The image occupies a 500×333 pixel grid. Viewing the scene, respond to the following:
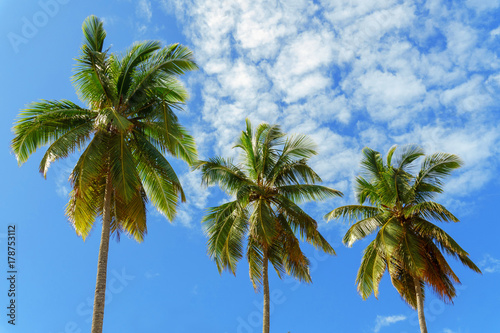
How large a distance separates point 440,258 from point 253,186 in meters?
8.79

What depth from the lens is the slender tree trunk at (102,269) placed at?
14242mm

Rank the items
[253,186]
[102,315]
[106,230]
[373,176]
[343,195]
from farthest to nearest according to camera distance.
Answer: [373,176] → [343,195] → [253,186] → [106,230] → [102,315]

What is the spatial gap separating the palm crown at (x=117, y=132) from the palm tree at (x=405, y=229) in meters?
9.42

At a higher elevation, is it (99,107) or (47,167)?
(99,107)

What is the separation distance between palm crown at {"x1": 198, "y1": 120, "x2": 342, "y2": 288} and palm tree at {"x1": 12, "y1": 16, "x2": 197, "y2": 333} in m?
3.58

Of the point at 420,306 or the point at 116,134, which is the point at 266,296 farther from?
the point at 116,134

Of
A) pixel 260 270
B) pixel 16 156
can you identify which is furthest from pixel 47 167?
pixel 260 270

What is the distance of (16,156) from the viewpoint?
16.8 m

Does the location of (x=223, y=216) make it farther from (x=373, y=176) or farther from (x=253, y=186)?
(x=373, y=176)

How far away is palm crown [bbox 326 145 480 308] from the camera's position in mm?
20781

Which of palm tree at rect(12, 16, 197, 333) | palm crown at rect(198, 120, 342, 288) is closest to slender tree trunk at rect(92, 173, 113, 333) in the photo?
palm tree at rect(12, 16, 197, 333)

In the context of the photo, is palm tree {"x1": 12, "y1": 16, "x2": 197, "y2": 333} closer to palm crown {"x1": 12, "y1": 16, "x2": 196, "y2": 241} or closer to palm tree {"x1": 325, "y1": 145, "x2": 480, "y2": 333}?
palm crown {"x1": 12, "y1": 16, "x2": 196, "y2": 241}

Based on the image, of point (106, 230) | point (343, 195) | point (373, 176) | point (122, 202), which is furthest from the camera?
point (373, 176)

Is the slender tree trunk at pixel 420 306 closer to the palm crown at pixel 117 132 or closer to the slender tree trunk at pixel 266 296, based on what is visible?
the slender tree trunk at pixel 266 296
